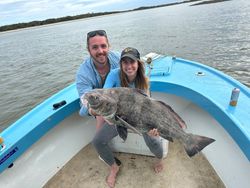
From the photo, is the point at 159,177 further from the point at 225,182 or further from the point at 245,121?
the point at 245,121

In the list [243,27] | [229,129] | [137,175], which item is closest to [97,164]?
[137,175]

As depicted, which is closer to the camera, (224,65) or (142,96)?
(142,96)

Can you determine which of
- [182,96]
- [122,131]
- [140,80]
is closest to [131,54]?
[140,80]

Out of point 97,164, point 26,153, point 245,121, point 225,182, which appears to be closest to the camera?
point 245,121

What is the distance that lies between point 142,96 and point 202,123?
5.92 ft

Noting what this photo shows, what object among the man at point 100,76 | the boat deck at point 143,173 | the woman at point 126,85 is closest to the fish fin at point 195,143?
the woman at point 126,85

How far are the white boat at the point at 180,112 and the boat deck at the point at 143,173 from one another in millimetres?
127

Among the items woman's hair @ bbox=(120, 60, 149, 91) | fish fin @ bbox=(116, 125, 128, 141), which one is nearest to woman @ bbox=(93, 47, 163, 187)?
woman's hair @ bbox=(120, 60, 149, 91)

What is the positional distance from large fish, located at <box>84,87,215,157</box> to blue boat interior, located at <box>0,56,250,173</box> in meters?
0.58

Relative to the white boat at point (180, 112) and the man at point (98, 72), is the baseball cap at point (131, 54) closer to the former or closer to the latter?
the man at point (98, 72)

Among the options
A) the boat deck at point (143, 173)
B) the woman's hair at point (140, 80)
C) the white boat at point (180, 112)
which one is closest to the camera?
the white boat at point (180, 112)

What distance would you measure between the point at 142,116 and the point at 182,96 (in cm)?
162

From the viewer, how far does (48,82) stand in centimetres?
1177

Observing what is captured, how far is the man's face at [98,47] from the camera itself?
282cm
